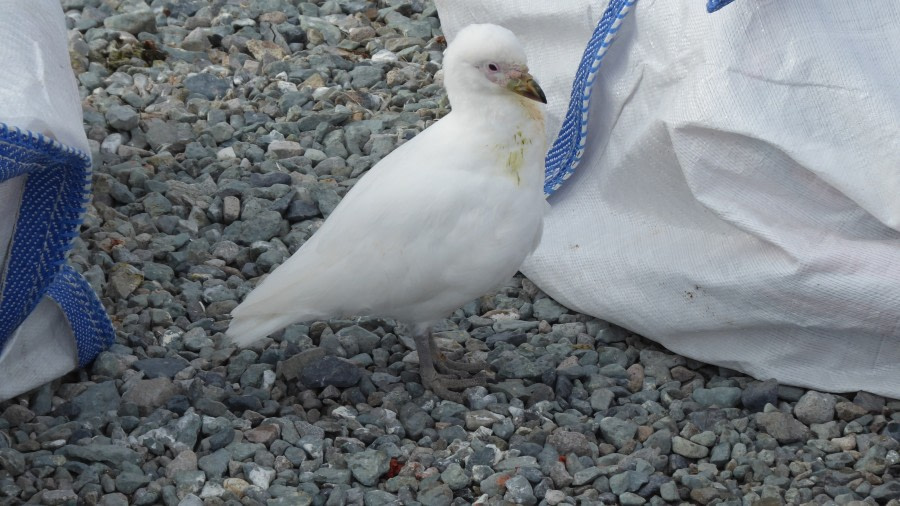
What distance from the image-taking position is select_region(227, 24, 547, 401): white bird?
12.5 feet

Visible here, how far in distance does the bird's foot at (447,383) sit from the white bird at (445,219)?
0.23m

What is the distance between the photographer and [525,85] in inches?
152

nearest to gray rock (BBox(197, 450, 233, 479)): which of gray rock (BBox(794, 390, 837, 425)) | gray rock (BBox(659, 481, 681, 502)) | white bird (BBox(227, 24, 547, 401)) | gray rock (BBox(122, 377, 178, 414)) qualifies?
gray rock (BBox(122, 377, 178, 414))

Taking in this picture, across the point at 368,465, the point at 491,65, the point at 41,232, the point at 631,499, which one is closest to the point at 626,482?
the point at 631,499

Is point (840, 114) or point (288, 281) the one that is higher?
point (840, 114)

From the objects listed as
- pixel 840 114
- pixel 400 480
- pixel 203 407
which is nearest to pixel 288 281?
pixel 203 407

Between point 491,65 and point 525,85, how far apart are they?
120 mm

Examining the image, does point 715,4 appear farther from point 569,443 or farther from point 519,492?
point 519,492

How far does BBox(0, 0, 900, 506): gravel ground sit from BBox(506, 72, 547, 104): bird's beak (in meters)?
0.92

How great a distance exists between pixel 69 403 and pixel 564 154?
1904mm

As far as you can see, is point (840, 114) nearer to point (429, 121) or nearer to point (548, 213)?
point (548, 213)

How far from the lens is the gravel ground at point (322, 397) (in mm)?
3588

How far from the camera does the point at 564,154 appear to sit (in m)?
4.59

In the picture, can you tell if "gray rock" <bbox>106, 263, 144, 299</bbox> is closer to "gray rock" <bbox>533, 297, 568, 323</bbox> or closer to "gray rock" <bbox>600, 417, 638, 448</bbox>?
"gray rock" <bbox>533, 297, 568, 323</bbox>
